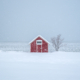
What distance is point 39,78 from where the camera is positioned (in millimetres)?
5355

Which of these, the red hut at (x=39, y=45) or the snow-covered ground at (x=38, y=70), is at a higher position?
→ the red hut at (x=39, y=45)

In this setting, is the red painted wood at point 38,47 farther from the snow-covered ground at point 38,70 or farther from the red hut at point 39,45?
the snow-covered ground at point 38,70

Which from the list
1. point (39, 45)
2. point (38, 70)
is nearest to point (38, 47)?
point (39, 45)

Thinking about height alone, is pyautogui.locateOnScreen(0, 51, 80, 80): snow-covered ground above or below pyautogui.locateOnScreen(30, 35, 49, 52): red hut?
below

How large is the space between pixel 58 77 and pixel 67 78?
51cm

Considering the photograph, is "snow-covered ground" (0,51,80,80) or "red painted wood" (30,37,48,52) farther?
"red painted wood" (30,37,48,52)

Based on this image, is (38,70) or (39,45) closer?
(38,70)

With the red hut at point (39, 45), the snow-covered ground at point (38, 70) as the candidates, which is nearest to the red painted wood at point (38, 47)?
the red hut at point (39, 45)

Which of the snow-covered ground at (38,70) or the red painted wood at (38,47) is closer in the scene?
the snow-covered ground at (38,70)

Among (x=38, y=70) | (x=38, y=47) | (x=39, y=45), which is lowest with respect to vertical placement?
(x=38, y=70)

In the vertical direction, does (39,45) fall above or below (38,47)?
above

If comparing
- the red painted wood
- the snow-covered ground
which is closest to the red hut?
the red painted wood

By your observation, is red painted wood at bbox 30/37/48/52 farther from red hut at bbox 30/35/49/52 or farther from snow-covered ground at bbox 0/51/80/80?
snow-covered ground at bbox 0/51/80/80

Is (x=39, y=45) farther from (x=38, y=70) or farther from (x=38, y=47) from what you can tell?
(x=38, y=70)
